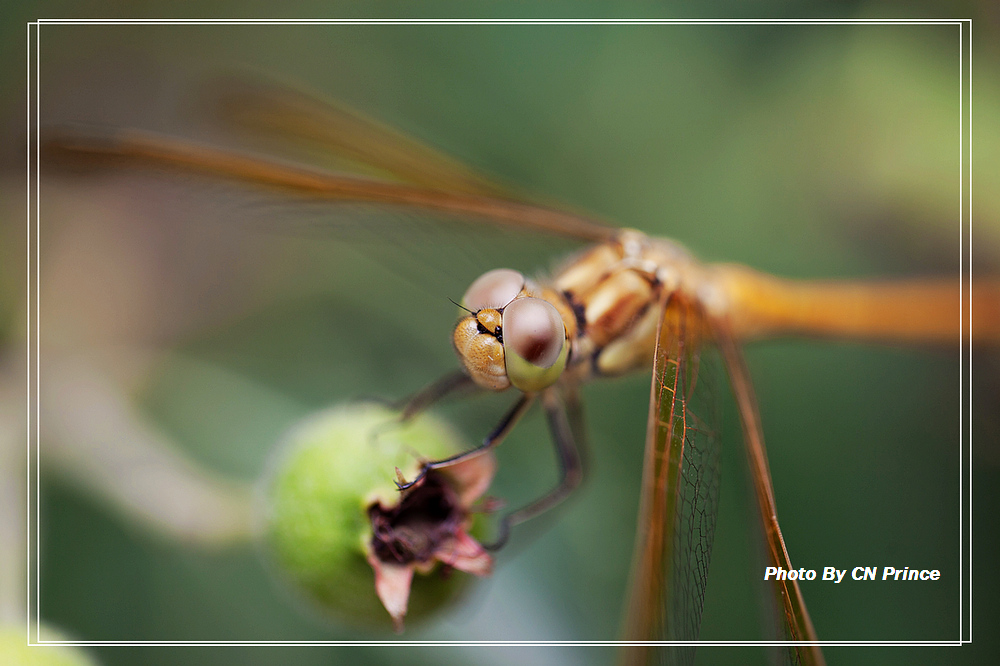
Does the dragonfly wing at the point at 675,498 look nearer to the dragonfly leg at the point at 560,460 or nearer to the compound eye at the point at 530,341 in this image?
the compound eye at the point at 530,341

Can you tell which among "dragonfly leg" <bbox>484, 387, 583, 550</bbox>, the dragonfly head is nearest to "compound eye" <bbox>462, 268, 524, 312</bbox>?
the dragonfly head

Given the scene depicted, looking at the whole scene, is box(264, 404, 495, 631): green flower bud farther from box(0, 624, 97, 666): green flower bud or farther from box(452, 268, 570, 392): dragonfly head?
box(0, 624, 97, 666): green flower bud

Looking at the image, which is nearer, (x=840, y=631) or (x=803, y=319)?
(x=840, y=631)

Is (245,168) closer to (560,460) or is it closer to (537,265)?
(537,265)

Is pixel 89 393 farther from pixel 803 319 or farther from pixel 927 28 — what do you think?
pixel 927 28

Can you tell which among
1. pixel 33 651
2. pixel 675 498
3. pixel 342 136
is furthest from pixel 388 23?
pixel 33 651

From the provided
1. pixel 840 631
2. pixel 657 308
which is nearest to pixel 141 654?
pixel 657 308

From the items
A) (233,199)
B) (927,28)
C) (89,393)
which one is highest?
(927,28)
